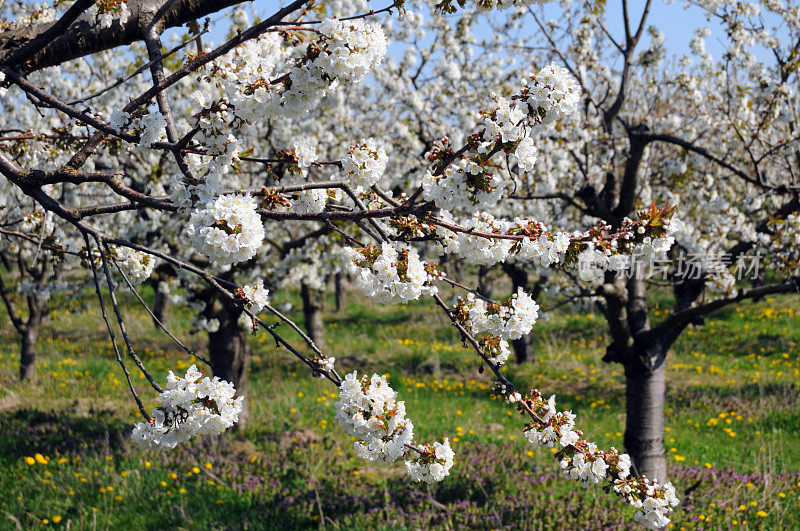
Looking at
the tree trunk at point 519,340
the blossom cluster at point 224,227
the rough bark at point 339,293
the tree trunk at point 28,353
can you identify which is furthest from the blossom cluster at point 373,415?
the rough bark at point 339,293

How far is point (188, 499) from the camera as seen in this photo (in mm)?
5949

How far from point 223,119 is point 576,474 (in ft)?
7.40

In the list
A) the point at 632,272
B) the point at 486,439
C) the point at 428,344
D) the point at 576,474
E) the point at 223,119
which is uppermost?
the point at 428,344

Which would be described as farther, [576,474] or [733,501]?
[733,501]

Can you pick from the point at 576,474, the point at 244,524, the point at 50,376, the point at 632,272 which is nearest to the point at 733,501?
the point at 632,272

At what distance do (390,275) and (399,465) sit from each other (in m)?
4.99

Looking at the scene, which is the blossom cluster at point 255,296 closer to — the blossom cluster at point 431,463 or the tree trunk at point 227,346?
the blossom cluster at point 431,463

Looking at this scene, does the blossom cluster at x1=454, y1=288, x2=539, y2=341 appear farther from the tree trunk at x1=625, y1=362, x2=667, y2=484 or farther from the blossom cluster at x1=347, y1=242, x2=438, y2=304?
the tree trunk at x1=625, y1=362, x2=667, y2=484

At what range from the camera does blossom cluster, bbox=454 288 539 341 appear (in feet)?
9.37

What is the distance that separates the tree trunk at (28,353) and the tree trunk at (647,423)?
9.07 m

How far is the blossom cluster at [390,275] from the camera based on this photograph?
99.0 inches

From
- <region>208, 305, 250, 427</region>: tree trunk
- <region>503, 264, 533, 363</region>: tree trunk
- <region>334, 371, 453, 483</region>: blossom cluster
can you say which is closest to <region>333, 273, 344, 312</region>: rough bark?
<region>503, 264, 533, 363</region>: tree trunk

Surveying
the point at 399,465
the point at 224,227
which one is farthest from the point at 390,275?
the point at 399,465

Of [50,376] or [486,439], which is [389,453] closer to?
[486,439]
